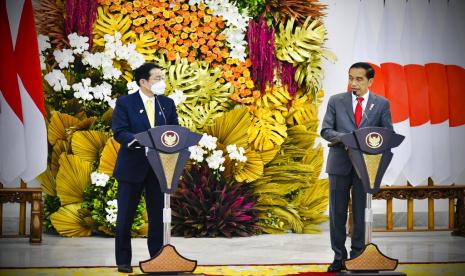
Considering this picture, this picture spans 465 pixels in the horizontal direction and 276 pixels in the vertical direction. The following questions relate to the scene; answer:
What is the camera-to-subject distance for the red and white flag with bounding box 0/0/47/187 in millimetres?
8820

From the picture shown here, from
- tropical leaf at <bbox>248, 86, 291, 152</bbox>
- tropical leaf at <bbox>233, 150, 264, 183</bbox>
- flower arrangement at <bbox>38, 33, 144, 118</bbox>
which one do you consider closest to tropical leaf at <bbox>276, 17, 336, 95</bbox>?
tropical leaf at <bbox>248, 86, 291, 152</bbox>

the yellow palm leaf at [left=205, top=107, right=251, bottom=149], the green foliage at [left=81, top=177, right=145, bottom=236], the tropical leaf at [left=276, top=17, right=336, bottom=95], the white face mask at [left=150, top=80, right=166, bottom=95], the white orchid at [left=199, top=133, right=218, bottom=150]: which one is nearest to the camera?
the white face mask at [left=150, top=80, right=166, bottom=95]

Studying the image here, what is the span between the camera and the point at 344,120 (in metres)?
6.84

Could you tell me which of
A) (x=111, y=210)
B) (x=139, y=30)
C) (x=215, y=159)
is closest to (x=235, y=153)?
(x=215, y=159)

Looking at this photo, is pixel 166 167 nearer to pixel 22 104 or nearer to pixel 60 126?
pixel 22 104

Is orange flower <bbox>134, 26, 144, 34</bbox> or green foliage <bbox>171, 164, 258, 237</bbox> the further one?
orange flower <bbox>134, 26, 144, 34</bbox>

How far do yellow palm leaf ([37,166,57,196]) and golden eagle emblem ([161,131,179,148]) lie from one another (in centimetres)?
347

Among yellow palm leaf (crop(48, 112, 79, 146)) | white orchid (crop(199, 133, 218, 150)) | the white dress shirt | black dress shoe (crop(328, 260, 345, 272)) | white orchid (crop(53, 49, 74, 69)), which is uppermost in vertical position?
white orchid (crop(53, 49, 74, 69))

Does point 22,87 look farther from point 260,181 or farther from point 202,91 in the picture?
point 260,181

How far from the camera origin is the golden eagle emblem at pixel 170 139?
6277 mm

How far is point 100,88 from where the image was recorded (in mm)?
9266

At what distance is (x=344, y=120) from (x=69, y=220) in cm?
360

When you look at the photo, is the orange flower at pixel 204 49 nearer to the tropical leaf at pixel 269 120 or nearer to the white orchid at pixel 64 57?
the tropical leaf at pixel 269 120

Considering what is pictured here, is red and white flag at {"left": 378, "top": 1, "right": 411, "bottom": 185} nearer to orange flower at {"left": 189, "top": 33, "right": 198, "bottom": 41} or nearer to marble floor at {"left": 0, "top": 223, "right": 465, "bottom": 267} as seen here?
marble floor at {"left": 0, "top": 223, "right": 465, "bottom": 267}
